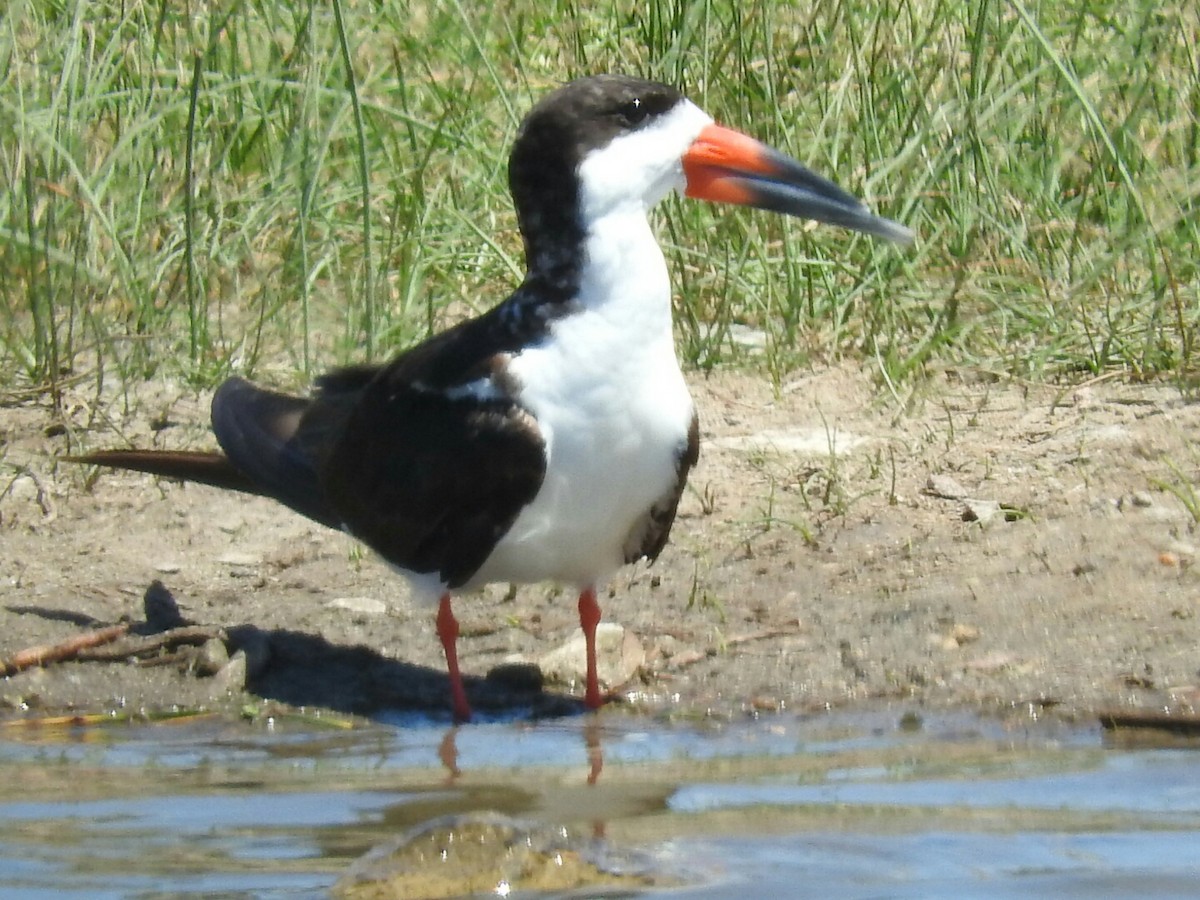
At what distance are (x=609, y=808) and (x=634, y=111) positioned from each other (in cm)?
133

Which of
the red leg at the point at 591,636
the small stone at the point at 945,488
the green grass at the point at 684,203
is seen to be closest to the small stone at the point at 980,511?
the small stone at the point at 945,488

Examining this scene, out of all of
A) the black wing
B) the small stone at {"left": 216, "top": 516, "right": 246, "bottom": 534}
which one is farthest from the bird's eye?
the small stone at {"left": 216, "top": 516, "right": 246, "bottom": 534}

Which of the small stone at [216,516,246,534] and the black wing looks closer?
the black wing

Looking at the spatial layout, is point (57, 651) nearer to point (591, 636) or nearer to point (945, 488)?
point (591, 636)

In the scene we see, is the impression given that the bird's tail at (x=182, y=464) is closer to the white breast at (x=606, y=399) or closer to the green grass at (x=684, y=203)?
the green grass at (x=684, y=203)

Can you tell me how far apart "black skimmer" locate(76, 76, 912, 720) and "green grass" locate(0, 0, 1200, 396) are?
3.75 feet

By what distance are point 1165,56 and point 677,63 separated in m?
1.39

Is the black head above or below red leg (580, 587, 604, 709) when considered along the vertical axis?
above

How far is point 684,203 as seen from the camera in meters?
5.72

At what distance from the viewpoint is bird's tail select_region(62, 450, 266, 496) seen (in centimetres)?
448

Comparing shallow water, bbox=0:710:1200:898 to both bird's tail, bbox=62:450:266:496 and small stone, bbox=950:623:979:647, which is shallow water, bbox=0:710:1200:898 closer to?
small stone, bbox=950:623:979:647

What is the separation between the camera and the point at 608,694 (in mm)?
3961

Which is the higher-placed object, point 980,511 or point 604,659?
point 980,511

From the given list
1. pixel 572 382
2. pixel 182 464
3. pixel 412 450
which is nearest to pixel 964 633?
pixel 572 382
